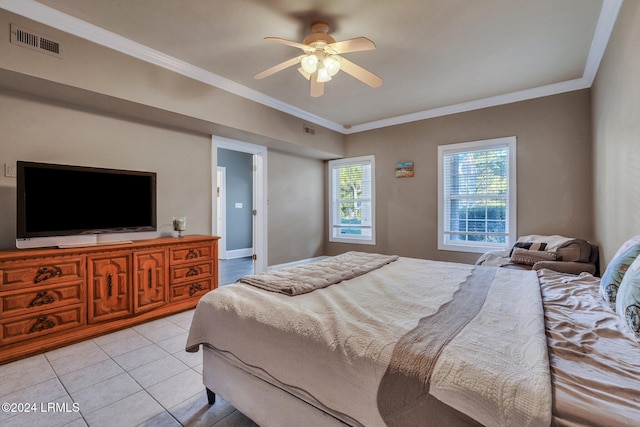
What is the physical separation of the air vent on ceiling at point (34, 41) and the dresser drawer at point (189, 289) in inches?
92.5

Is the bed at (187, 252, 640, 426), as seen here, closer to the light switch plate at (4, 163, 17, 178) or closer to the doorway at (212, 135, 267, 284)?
the light switch plate at (4, 163, 17, 178)

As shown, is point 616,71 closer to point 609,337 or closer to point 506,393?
point 609,337

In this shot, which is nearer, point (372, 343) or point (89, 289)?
point (372, 343)

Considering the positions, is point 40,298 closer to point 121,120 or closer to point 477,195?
point 121,120

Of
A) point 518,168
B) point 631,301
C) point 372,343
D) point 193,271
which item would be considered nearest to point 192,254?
point 193,271

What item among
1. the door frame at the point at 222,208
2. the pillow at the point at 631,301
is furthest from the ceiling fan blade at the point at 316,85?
the door frame at the point at 222,208

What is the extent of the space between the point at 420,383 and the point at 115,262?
9.55 feet

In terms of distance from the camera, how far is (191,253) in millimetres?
3338

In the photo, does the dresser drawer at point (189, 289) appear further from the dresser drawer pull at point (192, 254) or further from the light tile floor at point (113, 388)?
the light tile floor at point (113, 388)

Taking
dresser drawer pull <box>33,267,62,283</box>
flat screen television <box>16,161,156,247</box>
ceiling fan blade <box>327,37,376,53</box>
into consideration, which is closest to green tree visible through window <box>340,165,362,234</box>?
ceiling fan blade <box>327,37,376,53</box>

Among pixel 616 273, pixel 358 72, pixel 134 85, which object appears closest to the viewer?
pixel 616 273

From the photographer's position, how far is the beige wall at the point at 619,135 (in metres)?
1.96

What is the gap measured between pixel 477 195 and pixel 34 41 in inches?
204

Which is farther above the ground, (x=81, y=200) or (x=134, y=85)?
(x=134, y=85)
